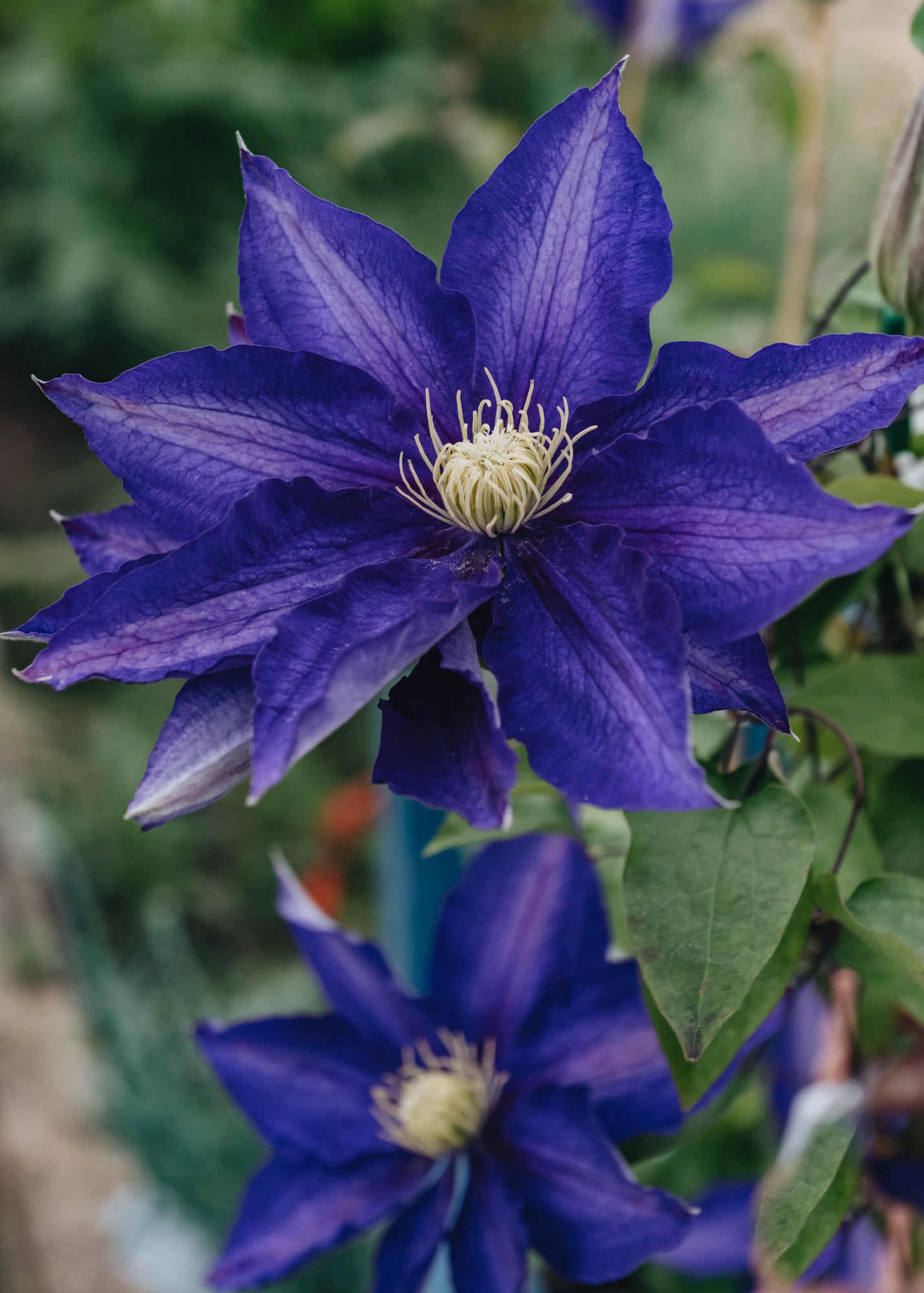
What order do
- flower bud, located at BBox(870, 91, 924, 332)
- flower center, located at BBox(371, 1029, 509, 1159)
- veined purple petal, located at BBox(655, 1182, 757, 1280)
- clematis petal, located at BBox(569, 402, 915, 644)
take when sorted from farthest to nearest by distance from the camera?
veined purple petal, located at BBox(655, 1182, 757, 1280) < flower center, located at BBox(371, 1029, 509, 1159) < flower bud, located at BBox(870, 91, 924, 332) < clematis petal, located at BBox(569, 402, 915, 644)

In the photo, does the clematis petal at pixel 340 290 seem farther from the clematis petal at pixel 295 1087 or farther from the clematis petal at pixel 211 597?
the clematis petal at pixel 295 1087

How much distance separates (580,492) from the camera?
1.00ft

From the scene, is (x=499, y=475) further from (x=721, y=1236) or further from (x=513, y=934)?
(x=721, y=1236)

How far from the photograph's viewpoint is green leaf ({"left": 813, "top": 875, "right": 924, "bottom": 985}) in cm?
30

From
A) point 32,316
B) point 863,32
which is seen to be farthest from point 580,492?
point 32,316

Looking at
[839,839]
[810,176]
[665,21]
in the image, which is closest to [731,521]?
[839,839]

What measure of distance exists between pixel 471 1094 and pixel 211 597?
0.29 meters

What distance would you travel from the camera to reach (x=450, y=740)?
0.90 ft

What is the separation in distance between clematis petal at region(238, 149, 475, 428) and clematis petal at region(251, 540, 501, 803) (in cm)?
6

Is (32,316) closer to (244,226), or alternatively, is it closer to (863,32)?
(863,32)

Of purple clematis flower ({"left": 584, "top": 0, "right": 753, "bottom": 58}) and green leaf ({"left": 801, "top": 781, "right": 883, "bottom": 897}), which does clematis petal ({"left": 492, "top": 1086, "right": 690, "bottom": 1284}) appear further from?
purple clematis flower ({"left": 584, "top": 0, "right": 753, "bottom": 58})

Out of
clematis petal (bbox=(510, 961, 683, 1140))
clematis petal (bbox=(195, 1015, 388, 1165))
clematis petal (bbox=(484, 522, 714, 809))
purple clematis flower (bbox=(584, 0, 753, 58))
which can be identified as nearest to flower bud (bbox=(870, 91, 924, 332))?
clematis petal (bbox=(484, 522, 714, 809))

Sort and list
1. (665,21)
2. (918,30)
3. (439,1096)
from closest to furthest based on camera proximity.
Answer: (918,30) → (439,1096) → (665,21)

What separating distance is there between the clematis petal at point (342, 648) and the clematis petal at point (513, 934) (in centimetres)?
22
